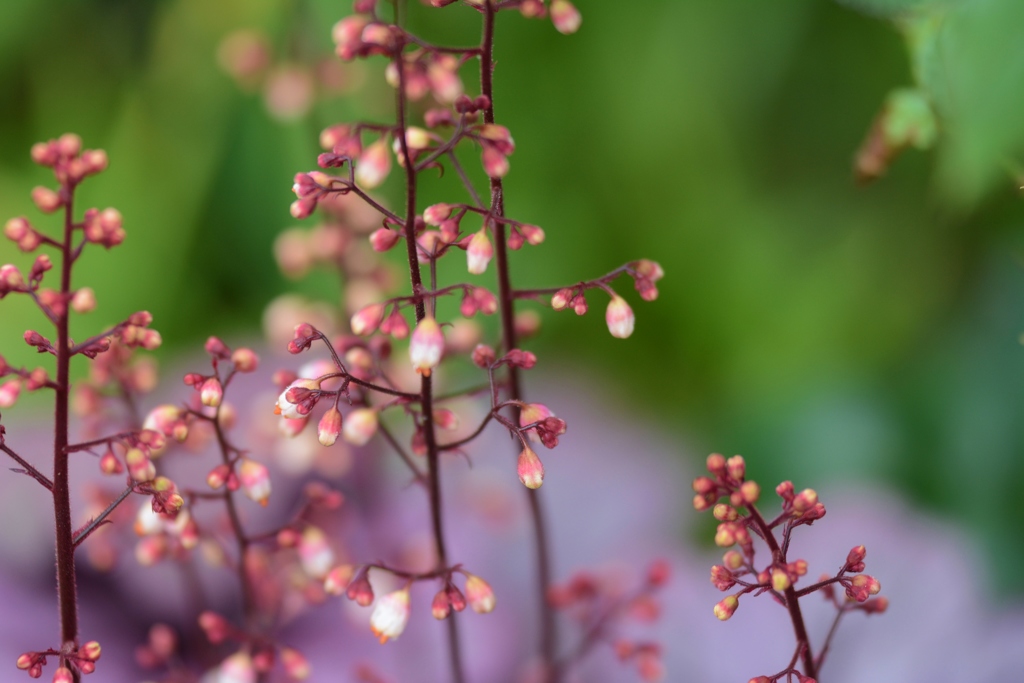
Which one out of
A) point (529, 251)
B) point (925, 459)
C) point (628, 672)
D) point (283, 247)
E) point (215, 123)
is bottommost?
point (628, 672)

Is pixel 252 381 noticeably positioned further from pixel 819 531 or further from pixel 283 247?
pixel 819 531

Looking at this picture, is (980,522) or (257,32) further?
(257,32)

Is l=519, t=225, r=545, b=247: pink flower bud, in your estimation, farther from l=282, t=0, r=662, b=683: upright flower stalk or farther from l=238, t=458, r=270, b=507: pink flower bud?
l=238, t=458, r=270, b=507: pink flower bud

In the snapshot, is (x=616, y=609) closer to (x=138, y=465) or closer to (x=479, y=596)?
(x=479, y=596)

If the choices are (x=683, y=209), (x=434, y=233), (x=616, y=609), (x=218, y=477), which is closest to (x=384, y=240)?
(x=434, y=233)

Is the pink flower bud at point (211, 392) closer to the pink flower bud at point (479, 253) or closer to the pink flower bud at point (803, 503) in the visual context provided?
the pink flower bud at point (479, 253)

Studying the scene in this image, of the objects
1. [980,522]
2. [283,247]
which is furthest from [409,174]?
[980,522]
